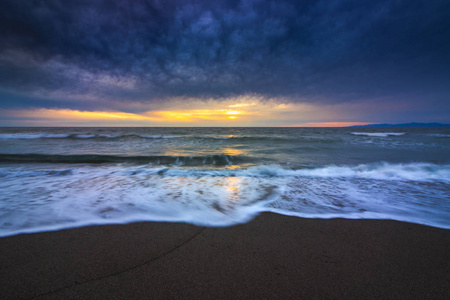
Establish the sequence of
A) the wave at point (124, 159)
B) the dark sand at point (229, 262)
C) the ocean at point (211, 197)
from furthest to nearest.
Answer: the wave at point (124, 159)
the ocean at point (211, 197)
the dark sand at point (229, 262)

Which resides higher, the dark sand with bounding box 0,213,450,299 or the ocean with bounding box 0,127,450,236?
the dark sand with bounding box 0,213,450,299

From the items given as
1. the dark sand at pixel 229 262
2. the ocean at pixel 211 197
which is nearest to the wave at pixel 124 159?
the ocean at pixel 211 197

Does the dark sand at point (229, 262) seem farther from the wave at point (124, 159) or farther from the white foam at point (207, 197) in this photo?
the wave at point (124, 159)

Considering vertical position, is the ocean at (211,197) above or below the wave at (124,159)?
above

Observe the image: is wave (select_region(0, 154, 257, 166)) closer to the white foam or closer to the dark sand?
the white foam

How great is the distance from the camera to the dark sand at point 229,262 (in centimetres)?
133

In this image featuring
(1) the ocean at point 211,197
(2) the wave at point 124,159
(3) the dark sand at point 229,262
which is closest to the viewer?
(3) the dark sand at point 229,262

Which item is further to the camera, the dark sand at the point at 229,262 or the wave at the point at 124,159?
the wave at the point at 124,159

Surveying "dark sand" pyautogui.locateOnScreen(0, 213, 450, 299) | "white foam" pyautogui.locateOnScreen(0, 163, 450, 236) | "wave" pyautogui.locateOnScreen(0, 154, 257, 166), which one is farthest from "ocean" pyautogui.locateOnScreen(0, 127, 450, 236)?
"wave" pyautogui.locateOnScreen(0, 154, 257, 166)

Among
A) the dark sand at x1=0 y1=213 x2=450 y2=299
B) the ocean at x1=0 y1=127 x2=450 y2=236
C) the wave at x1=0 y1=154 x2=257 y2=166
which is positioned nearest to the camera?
the dark sand at x1=0 y1=213 x2=450 y2=299

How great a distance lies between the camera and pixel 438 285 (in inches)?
55.2

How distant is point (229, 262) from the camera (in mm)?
1627

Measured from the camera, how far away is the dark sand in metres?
1.33

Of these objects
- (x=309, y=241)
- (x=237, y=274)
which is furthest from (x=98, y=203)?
(x=309, y=241)
